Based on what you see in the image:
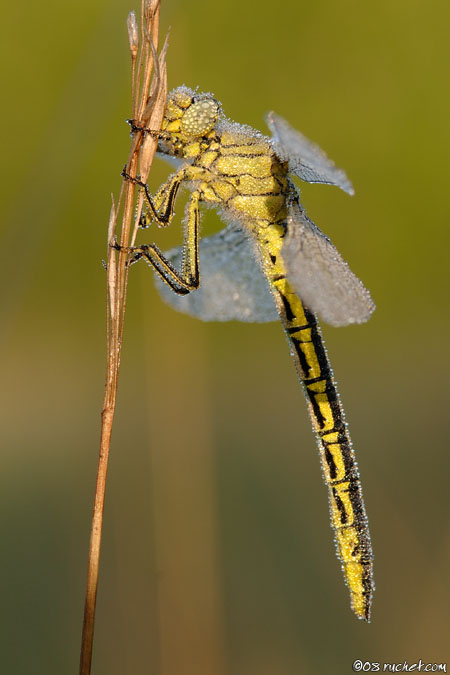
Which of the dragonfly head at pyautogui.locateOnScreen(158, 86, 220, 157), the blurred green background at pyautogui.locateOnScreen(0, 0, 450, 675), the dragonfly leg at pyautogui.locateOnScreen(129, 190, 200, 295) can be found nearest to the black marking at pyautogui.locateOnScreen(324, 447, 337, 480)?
the dragonfly leg at pyautogui.locateOnScreen(129, 190, 200, 295)

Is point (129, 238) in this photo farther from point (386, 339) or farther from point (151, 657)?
point (386, 339)

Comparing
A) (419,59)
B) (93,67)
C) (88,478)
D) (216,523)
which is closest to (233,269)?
(93,67)

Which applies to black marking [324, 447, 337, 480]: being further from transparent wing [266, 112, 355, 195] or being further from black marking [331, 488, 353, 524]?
transparent wing [266, 112, 355, 195]

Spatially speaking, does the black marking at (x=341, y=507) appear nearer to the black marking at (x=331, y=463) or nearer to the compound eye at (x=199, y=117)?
the black marking at (x=331, y=463)

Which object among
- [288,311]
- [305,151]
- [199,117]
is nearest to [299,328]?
[288,311]

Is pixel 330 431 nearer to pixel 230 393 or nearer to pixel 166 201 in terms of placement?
pixel 166 201

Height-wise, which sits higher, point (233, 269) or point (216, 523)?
point (233, 269)

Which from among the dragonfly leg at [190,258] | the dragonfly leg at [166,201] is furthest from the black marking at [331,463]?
the dragonfly leg at [166,201]
